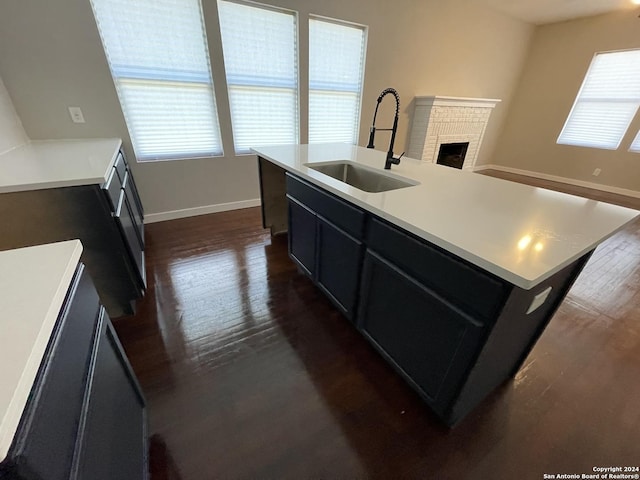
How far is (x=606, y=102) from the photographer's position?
4539mm

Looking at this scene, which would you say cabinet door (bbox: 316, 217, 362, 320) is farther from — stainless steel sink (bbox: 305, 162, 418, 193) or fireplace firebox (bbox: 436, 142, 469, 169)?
fireplace firebox (bbox: 436, 142, 469, 169)

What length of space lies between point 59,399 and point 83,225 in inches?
50.4

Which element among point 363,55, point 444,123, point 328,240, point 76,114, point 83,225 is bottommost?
point 328,240

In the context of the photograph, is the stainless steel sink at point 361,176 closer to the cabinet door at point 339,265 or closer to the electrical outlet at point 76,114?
the cabinet door at point 339,265

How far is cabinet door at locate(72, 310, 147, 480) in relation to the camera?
1.90ft

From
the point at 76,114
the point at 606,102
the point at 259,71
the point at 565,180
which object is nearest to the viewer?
the point at 76,114

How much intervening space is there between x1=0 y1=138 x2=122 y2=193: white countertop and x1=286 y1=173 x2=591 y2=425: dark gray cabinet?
1.22 m

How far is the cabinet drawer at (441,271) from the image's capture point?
866mm

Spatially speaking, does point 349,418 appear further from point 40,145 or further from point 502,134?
point 502,134

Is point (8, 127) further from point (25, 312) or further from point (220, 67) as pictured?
point (25, 312)

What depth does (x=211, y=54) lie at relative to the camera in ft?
8.96

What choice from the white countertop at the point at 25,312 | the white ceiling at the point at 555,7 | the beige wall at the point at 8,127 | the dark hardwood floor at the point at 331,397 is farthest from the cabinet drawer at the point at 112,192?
the white ceiling at the point at 555,7

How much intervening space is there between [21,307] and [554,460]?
1899mm

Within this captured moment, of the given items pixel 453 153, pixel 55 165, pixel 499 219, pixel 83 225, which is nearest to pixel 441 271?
pixel 499 219
